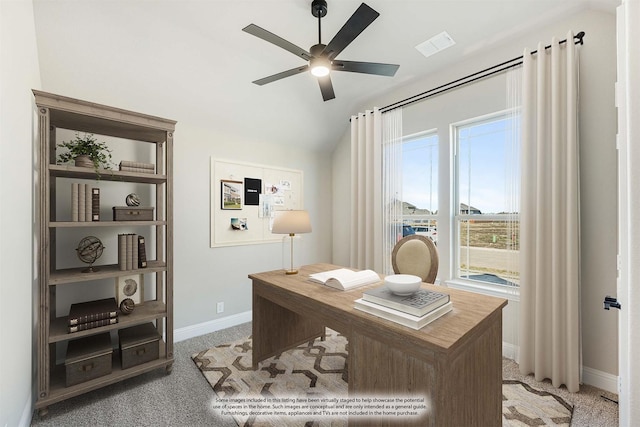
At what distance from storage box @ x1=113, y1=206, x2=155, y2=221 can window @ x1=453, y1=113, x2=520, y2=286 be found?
2838mm

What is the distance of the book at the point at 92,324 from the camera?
5.89ft

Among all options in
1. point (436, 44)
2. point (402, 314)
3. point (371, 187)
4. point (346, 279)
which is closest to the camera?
point (402, 314)

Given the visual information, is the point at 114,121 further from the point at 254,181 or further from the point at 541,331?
the point at 541,331

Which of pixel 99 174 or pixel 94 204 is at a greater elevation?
pixel 99 174

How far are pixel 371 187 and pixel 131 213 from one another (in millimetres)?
2402

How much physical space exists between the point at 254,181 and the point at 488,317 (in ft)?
8.76

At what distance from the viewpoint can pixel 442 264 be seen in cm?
287

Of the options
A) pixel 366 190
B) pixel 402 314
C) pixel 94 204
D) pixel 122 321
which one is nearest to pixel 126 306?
pixel 122 321

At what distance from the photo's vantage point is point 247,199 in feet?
10.5

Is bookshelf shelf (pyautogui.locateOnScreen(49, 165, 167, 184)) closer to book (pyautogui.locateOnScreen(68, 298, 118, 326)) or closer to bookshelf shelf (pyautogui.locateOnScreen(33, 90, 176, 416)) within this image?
bookshelf shelf (pyautogui.locateOnScreen(33, 90, 176, 416))

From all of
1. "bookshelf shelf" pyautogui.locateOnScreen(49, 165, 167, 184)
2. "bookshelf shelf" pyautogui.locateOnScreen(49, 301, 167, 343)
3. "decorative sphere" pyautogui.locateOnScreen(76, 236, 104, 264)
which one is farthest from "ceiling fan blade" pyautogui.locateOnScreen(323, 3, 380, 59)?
"bookshelf shelf" pyautogui.locateOnScreen(49, 301, 167, 343)

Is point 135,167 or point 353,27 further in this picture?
point 135,167

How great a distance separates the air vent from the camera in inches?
92.4

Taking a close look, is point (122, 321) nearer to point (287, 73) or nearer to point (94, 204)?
point (94, 204)
